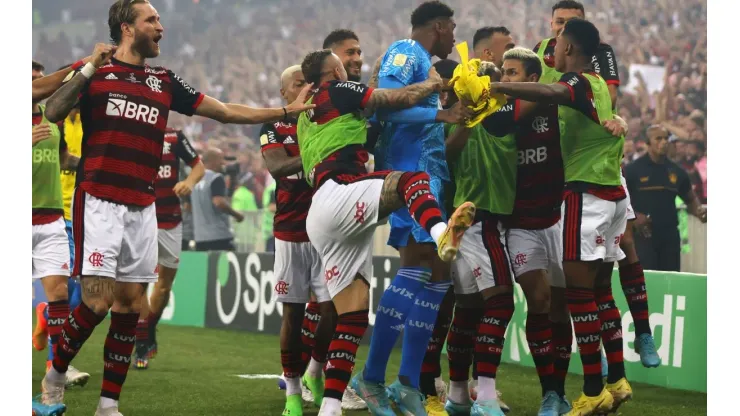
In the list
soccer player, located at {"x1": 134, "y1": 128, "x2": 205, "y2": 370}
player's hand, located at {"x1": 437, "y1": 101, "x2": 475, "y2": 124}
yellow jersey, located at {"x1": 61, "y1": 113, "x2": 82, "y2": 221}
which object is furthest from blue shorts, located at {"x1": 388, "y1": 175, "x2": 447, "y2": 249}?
soccer player, located at {"x1": 134, "y1": 128, "x2": 205, "y2": 370}

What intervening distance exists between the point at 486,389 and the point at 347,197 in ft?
4.63

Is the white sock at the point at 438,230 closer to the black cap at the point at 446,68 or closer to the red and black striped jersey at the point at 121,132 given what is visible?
the red and black striped jersey at the point at 121,132

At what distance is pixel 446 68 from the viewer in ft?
22.6

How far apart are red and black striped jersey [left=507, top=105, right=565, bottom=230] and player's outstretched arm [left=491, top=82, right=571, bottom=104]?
41 cm

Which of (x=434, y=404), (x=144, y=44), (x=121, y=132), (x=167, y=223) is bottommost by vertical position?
(x=434, y=404)

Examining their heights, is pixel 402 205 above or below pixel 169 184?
below

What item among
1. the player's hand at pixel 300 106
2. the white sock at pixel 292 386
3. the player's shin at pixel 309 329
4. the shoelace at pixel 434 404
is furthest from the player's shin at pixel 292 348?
the player's hand at pixel 300 106

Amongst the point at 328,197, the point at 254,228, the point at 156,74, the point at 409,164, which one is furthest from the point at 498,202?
the point at 254,228

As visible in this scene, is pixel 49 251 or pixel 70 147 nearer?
pixel 49 251

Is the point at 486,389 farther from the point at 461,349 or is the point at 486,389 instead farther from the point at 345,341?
the point at 345,341

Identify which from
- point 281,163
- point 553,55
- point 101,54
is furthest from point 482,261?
point 101,54

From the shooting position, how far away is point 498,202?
6.34 m
